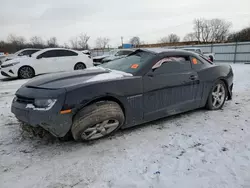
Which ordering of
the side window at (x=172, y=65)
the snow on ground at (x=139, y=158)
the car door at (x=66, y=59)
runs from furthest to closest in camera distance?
the car door at (x=66, y=59)
the side window at (x=172, y=65)
the snow on ground at (x=139, y=158)

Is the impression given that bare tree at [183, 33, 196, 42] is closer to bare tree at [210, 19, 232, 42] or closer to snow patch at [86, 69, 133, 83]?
bare tree at [210, 19, 232, 42]

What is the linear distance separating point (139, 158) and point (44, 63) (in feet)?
26.1

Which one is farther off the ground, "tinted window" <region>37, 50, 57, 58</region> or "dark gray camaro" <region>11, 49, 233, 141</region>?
"tinted window" <region>37, 50, 57, 58</region>

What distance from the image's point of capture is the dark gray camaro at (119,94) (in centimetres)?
225

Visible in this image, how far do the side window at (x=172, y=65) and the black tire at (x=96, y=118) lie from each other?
99cm

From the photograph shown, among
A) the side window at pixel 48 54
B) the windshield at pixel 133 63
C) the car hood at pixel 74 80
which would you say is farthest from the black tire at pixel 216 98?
the side window at pixel 48 54

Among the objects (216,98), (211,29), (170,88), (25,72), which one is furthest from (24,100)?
(211,29)

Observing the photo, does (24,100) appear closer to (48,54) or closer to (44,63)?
(44,63)

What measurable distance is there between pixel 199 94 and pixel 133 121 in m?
1.54

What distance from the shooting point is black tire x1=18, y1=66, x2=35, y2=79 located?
327 inches

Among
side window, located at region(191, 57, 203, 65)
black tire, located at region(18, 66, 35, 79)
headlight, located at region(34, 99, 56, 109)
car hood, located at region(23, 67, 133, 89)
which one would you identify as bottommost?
black tire, located at region(18, 66, 35, 79)

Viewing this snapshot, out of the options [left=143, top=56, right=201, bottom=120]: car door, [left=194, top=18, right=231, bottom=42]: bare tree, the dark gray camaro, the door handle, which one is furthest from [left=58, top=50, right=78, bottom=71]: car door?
[left=194, top=18, right=231, bottom=42]: bare tree

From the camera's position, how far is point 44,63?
8.68 metres

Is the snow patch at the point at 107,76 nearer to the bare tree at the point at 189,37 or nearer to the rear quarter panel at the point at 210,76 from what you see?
the rear quarter panel at the point at 210,76
